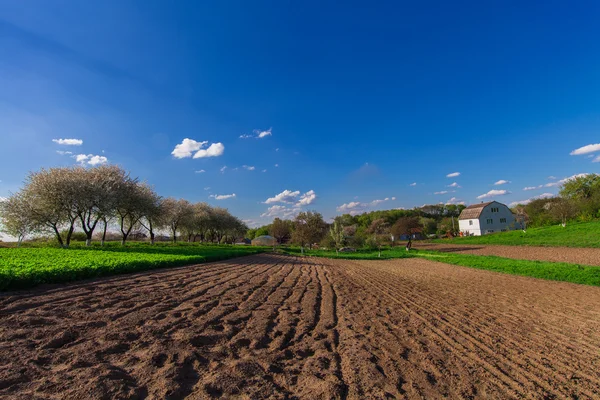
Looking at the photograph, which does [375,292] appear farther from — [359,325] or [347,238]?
[347,238]

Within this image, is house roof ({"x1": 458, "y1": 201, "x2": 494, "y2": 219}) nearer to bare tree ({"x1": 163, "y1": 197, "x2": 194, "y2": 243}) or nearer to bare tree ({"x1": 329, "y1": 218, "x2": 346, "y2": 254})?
bare tree ({"x1": 329, "y1": 218, "x2": 346, "y2": 254})

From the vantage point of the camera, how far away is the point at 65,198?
2667 cm

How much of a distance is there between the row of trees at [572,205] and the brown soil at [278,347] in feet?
161

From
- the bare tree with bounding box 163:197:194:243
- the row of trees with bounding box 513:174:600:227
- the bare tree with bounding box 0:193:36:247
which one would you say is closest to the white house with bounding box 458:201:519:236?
the row of trees with bounding box 513:174:600:227

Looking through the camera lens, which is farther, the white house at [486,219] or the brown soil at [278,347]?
the white house at [486,219]

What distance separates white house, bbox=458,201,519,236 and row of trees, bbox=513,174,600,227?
4995mm

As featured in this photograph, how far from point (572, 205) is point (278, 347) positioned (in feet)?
192

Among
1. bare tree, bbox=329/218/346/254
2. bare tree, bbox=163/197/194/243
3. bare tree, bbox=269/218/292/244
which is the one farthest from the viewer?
bare tree, bbox=269/218/292/244

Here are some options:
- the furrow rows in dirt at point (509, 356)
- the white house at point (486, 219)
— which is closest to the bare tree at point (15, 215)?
the furrow rows in dirt at point (509, 356)

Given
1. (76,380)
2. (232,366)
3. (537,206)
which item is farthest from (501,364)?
(537,206)

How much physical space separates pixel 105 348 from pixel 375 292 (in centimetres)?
936

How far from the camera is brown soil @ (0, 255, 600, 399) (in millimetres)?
3812

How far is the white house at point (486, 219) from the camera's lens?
212 feet

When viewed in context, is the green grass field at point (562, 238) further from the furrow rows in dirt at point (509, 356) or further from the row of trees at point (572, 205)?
the furrow rows in dirt at point (509, 356)
